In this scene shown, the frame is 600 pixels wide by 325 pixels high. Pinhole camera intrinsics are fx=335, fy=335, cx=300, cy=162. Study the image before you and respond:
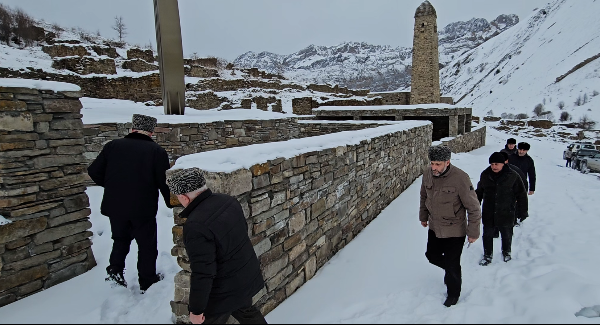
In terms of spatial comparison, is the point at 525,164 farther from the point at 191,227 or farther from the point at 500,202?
the point at 191,227

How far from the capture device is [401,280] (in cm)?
364

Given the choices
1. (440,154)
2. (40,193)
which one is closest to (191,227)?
(440,154)

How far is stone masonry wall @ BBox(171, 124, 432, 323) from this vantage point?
2656mm

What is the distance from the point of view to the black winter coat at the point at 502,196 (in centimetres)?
404

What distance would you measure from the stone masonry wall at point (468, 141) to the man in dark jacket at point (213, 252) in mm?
11664

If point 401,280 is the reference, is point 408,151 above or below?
above

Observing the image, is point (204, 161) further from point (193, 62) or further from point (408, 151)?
point (193, 62)

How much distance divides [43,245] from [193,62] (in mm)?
26676

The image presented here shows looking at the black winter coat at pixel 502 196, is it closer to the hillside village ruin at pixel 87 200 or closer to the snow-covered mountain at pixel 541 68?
the hillside village ruin at pixel 87 200

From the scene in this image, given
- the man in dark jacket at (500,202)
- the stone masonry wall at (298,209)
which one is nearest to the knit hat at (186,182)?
the stone masonry wall at (298,209)

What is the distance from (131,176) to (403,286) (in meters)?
2.90

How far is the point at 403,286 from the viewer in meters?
3.50

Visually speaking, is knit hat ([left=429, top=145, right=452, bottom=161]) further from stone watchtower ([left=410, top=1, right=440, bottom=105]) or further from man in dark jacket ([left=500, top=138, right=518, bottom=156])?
stone watchtower ([left=410, top=1, right=440, bottom=105])

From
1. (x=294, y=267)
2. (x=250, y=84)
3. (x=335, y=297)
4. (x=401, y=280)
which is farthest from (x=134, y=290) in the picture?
(x=250, y=84)
